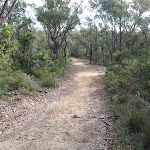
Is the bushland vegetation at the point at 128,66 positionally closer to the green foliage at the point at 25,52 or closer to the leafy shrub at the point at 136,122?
the leafy shrub at the point at 136,122

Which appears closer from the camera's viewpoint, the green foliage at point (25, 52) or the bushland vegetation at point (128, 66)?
the bushland vegetation at point (128, 66)

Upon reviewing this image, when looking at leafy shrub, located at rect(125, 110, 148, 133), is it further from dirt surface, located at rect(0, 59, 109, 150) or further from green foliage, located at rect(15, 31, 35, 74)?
green foliage, located at rect(15, 31, 35, 74)

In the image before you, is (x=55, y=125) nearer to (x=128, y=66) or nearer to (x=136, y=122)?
(x=136, y=122)

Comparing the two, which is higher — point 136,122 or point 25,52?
point 25,52

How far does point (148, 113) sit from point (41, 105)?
3.75 metres

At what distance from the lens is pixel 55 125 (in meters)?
3.82

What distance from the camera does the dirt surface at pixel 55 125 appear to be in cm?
293

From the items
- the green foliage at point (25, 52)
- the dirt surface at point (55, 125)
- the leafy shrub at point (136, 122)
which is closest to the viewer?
the dirt surface at point (55, 125)

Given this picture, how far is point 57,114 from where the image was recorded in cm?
464

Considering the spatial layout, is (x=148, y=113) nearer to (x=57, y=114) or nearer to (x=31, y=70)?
(x=57, y=114)

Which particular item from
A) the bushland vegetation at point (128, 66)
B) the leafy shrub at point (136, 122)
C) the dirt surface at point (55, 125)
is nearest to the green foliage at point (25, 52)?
the dirt surface at point (55, 125)

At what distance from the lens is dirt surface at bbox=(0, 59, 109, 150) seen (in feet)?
9.62

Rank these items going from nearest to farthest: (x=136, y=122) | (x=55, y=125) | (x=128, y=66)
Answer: (x=136, y=122) < (x=55, y=125) < (x=128, y=66)

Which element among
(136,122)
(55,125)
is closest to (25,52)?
(55,125)
